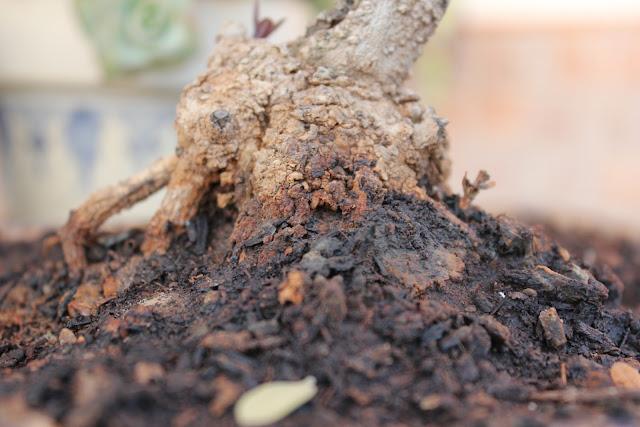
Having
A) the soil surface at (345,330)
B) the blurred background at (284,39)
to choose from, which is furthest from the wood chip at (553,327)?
the blurred background at (284,39)

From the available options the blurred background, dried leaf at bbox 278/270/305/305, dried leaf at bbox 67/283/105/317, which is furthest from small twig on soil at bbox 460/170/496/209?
the blurred background

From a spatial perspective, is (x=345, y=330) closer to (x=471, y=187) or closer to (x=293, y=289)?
(x=293, y=289)

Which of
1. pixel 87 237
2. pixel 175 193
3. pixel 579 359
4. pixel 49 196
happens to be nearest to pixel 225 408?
pixel 579 359

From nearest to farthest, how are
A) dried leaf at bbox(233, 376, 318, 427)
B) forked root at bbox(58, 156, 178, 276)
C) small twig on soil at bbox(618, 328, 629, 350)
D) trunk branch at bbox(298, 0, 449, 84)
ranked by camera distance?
dried leaf at bbox(233, 376, 318, 427) → small twig on soil at bbox(618, 328, 629, 350) → trunk branch at bbox(298, 0, 449, 84) → forked root at bbox(58, 156, 178, 276)

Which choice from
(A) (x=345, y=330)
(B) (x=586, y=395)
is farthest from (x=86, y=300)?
(B) (x=586, y=395)

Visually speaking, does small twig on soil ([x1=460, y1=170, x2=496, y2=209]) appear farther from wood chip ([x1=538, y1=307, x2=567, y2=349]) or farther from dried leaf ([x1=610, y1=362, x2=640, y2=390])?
dried leaf ([x1=610, y1=362, x2=640, y2=390])

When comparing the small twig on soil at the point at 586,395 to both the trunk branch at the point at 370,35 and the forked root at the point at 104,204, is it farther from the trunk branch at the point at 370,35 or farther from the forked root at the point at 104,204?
the forked root at the point at 104,204

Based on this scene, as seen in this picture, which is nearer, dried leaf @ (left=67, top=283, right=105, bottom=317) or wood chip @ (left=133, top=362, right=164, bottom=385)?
wood chip @ (left=133, top=362, right=164, bottom=385)

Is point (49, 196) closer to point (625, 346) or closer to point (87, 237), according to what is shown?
point (87, 237)
